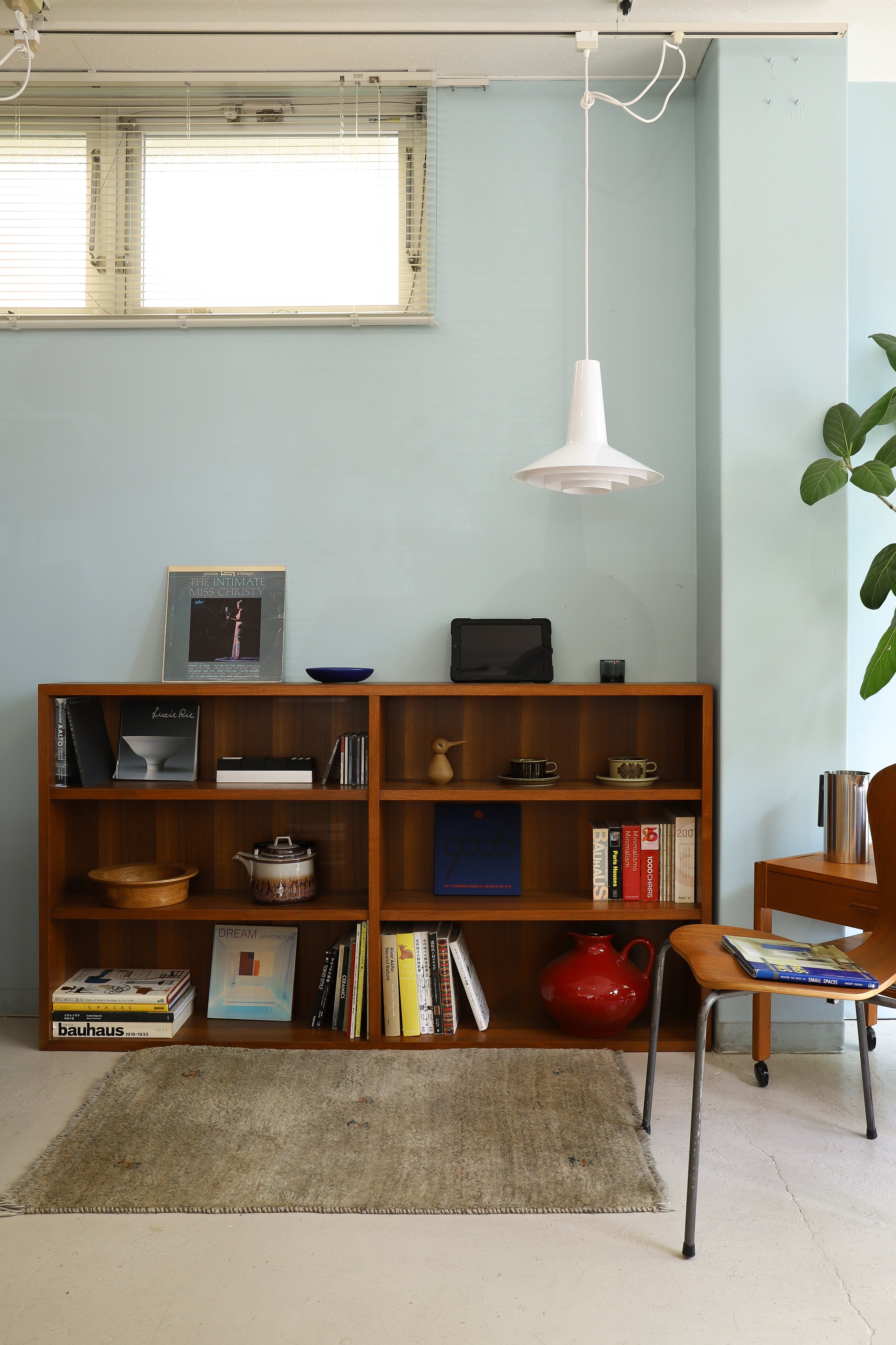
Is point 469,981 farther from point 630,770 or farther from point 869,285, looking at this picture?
point 869,285

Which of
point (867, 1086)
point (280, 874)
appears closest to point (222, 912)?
point (280, 874)

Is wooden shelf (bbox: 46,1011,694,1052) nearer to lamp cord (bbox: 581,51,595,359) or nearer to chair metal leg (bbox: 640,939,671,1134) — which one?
chair metal leg (bbox: 640,939,671,1134)

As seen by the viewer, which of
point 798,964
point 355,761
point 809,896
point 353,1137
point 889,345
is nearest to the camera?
point 798,964

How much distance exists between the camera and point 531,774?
114 inches

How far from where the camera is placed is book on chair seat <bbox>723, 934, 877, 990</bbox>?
1.93 m

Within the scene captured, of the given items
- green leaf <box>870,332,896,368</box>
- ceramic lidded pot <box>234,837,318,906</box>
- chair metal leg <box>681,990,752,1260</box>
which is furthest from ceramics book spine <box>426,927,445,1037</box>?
green leaf <box>870,332,896,368</box>

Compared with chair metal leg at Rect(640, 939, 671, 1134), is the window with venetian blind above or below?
above

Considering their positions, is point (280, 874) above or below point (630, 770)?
below

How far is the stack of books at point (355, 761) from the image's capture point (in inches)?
116

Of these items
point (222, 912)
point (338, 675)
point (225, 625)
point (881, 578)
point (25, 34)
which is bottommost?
point (222, 912)

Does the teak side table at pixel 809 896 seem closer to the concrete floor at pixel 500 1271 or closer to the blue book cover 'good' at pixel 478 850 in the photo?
the concrete floor at pixel 500 1271

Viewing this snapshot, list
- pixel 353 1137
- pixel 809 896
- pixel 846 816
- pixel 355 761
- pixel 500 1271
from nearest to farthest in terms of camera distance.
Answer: pixel 500 1271, pixel 353 1137, pixel 809 896, pixel 846 816, pixel 355 761

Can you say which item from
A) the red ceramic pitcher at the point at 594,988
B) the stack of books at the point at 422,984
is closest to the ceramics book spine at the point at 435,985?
the stack of books at the point at 422,984

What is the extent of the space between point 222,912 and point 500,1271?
1.38 m
